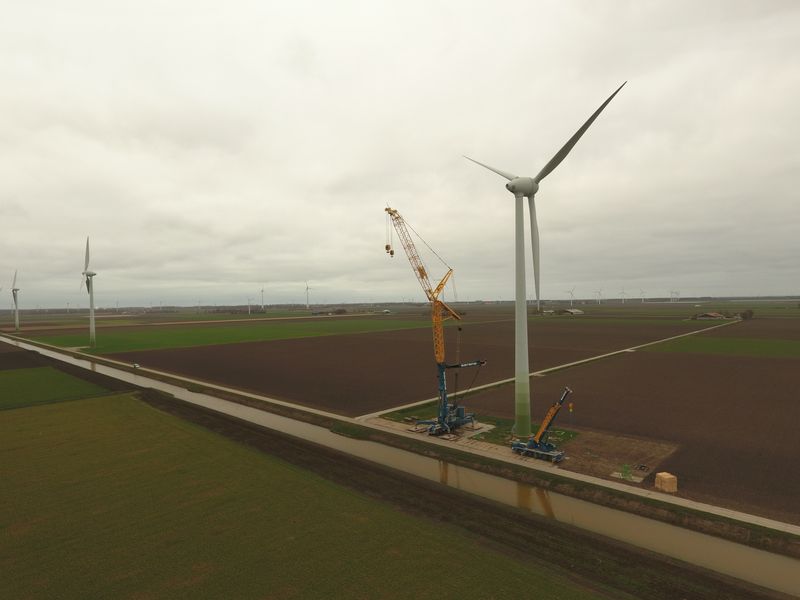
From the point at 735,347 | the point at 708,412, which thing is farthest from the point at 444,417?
the point at 735,347

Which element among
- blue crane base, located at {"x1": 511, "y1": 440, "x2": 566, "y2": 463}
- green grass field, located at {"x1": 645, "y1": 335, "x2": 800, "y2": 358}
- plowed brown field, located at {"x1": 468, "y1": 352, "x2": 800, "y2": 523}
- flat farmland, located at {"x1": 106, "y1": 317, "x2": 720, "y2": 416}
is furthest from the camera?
green grass field, located at {"x1": 645, "y1": 335, "x2": 800, "y2": 358}

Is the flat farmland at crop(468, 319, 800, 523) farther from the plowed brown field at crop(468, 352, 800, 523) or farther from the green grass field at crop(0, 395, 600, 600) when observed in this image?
the green grass field at crop(0, 395, 600, 600)

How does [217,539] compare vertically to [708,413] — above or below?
above

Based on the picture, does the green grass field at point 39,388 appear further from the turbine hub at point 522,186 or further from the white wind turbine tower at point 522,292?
the turbine hub at point 522,186

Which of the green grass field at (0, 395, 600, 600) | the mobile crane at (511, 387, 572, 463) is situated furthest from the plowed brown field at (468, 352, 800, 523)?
the green grass field at (0, 395, 600, 600)

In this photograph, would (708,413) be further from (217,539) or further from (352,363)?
(352,363)

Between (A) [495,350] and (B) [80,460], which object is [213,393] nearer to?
(B) [80,460]

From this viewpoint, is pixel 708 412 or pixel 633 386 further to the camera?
pixel 633 386
